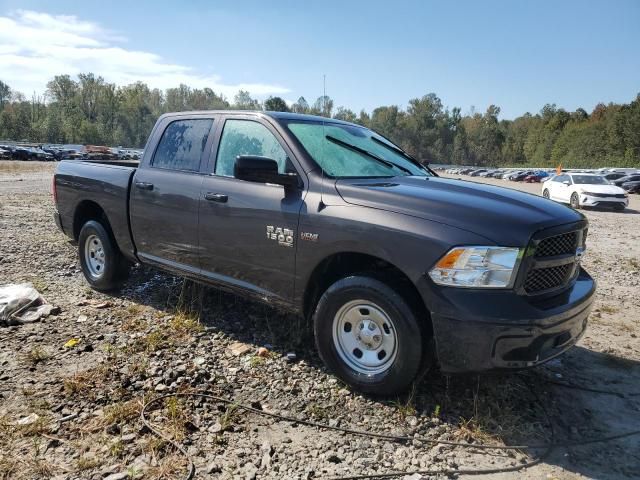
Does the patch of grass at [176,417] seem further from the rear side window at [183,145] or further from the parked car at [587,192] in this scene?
the parked car at [587,192]

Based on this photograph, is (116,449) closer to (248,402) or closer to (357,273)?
(248,402)

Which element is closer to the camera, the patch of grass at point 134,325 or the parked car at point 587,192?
the patch of grass at point 134,325

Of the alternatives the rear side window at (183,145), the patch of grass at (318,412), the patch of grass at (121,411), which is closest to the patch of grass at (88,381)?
the patch of grass at (121,411)

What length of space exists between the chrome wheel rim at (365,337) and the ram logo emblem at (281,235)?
0.62 metres

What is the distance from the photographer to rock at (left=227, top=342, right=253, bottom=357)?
13.2ft

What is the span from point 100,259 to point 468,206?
4.13 m

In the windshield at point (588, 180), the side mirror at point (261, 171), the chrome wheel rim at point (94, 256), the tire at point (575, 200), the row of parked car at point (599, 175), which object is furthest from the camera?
the row of parked car at point (599, 175)

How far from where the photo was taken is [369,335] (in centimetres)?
327

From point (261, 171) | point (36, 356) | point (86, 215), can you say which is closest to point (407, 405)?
point (261, 171)

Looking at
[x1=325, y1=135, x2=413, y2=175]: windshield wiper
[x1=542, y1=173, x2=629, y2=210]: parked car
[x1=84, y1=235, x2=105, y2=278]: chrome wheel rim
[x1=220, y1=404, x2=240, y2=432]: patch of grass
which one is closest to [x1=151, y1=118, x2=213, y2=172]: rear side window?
[x1=325, y1=135, x2=413, y2=175]: windshield wiper

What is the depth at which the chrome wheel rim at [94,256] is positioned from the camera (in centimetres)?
544

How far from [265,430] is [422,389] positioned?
46.0 inches

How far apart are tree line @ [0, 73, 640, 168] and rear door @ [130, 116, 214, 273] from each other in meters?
56.8

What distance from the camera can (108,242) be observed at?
17.1ft
